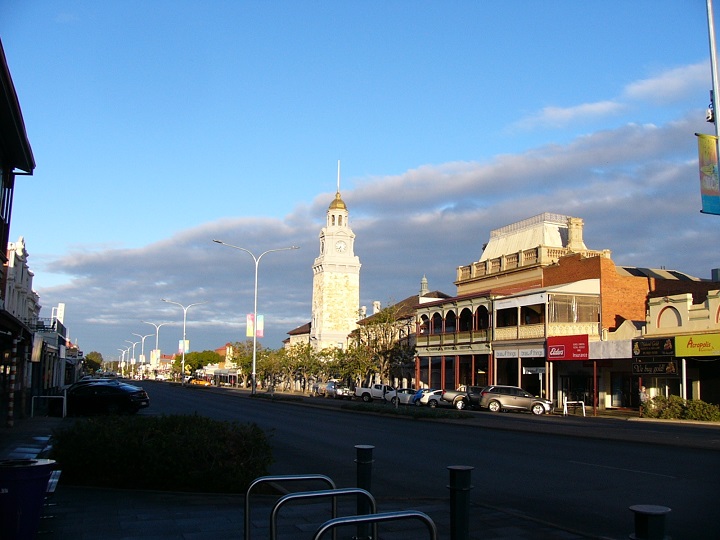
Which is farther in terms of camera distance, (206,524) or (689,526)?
(689,526)

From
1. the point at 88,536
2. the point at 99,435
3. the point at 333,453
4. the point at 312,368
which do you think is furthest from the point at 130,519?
the point at 312,368

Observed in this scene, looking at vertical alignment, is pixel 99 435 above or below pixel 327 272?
below

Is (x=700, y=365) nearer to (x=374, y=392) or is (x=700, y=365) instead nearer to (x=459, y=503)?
(x=374, y=392)

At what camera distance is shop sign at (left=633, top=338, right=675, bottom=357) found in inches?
1469

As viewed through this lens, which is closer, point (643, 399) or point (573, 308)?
point (643, 399)

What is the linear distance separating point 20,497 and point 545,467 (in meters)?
11.0

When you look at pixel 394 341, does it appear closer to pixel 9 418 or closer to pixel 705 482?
pixel 9 418

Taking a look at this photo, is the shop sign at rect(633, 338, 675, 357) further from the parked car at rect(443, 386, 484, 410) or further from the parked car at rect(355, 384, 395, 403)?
the parked car at rect(355, 384, 395, 403)

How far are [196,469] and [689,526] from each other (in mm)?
6549

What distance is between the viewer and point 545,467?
14.7 metres

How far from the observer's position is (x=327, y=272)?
105188 millimetres

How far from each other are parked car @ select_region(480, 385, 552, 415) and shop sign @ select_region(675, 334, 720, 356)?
24.9 feet

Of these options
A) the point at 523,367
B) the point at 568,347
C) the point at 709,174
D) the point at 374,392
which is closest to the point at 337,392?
the point at 374,392

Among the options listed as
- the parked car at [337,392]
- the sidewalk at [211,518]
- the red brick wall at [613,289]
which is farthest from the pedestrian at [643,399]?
the sidewalk at [211,518]
